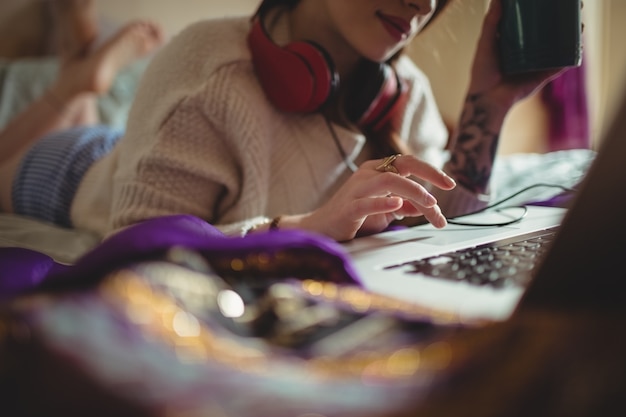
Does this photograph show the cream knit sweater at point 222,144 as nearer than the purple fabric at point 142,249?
No

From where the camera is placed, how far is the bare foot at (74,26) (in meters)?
1.45

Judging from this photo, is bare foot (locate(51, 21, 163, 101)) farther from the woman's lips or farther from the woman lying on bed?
the woman's lips

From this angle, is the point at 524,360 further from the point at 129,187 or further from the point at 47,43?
the point at 47,43

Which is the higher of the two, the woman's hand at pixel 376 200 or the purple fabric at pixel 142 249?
the purple fabric at pixel 142 249

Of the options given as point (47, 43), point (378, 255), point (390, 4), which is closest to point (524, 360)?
point (378, 255)

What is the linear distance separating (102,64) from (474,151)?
92 cm

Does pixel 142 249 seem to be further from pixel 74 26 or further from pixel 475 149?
pixel 74 26

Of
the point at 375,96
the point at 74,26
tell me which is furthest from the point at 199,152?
the point at 74,26

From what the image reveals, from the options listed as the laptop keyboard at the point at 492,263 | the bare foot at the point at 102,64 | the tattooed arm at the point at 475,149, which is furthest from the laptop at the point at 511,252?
the bare foot at the point at 102,64

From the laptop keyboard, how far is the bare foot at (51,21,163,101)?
3.58 ft

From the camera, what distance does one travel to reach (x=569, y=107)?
74 cm

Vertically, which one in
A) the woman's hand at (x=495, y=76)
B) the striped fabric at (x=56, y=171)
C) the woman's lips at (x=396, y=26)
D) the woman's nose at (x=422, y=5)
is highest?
the woman's nose at (x=422, y=5)

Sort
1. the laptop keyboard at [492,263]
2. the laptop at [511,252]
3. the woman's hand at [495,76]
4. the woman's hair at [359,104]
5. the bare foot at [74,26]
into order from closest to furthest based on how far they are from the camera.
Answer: the laptop at [511,252]
the laptop keyboard at [492,263]
the woman's hand at [495,76]
the woman's hair at [359,104]
the bare foot at [74,26]

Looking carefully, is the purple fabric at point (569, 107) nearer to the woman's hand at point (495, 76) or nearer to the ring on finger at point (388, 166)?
the woman's hand at point (495, 76)
